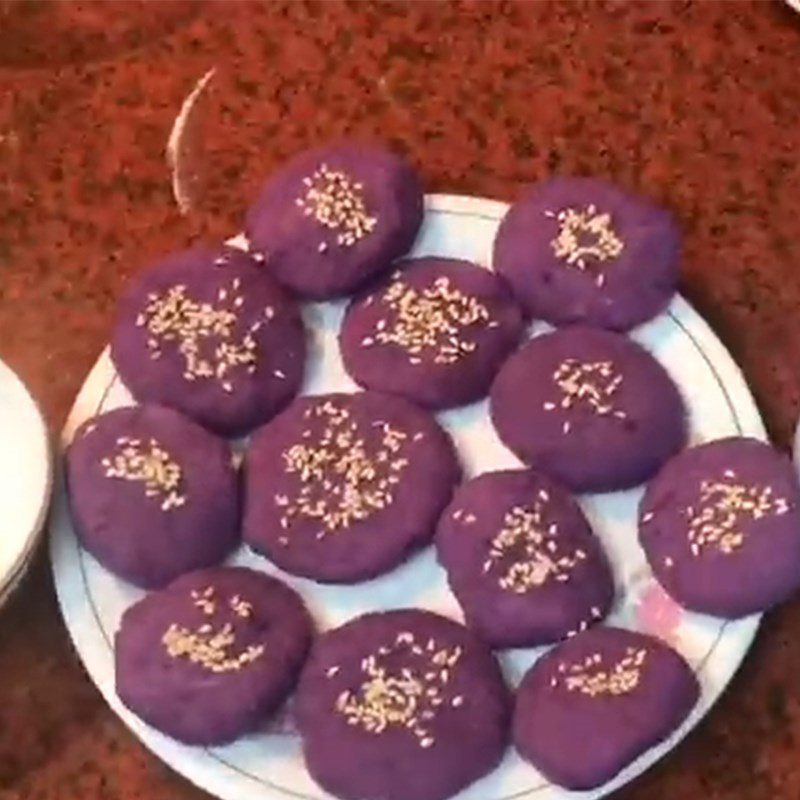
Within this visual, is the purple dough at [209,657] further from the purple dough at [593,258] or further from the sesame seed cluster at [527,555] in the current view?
the purple dough at [593,258]

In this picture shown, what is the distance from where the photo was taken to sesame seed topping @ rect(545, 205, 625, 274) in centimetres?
89

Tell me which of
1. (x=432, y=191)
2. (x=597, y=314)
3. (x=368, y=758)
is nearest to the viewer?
(x=368, y=758)

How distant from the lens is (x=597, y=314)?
892 millimetres

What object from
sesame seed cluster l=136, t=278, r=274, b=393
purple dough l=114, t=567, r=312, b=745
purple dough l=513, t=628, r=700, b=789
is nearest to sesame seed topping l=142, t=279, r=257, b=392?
sesame seed cluster l=136, t=278, r=274, b=393

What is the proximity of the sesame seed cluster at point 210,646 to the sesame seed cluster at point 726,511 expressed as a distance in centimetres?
21

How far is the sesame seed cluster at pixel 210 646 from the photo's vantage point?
0.80 m

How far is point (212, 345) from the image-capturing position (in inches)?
34.6

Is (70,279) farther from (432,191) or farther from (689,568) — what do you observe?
(689,568)

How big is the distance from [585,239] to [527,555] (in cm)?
18

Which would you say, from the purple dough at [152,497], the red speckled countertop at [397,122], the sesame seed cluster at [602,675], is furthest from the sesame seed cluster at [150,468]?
the sesame seed cluster at [602,675]

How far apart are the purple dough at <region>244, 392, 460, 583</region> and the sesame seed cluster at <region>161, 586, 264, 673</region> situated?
5 centimetres

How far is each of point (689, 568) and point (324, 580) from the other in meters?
0.18

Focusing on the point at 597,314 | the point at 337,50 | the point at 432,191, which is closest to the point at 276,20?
the point at 337,50

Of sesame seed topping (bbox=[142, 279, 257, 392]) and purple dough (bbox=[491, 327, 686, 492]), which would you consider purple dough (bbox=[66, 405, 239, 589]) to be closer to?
sesame seed topping (bbox=[142, 279, 257, 392])
